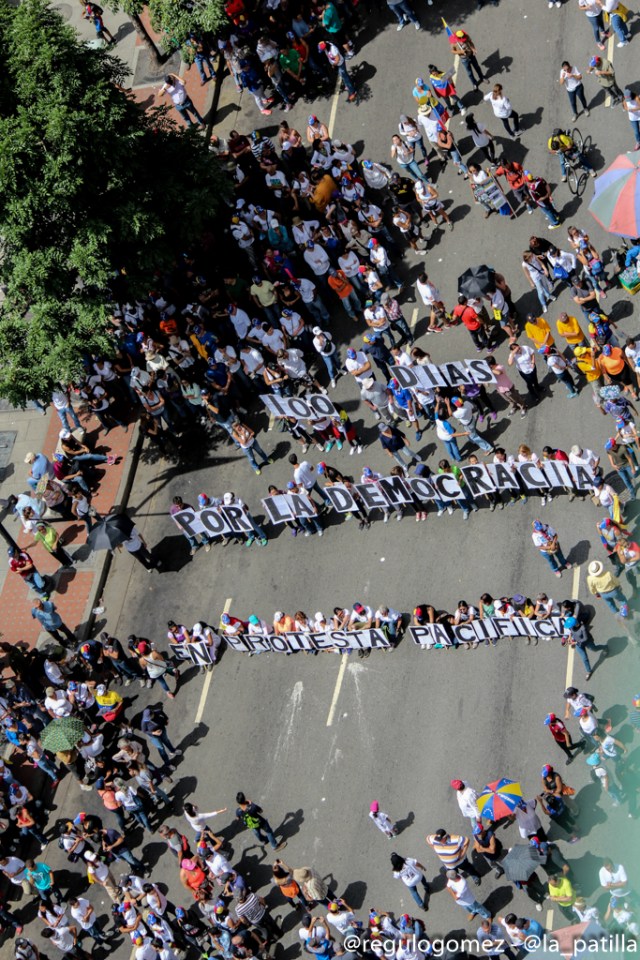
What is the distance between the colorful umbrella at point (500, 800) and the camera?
2792cm

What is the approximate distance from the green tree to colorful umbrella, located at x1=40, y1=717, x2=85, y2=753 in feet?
25.7

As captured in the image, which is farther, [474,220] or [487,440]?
[474,220]

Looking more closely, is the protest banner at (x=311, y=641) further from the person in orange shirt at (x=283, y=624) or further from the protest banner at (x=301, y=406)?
the protest banner at (x=301, y=406)

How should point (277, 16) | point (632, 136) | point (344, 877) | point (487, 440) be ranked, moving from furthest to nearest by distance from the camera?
1. point (277, 16)
2. point (632, 136)
3. point (487, 440)
4. point (344, 877)

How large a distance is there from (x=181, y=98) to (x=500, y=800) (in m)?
24.2

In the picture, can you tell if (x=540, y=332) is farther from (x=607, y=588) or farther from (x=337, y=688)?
(x=337, y=688)

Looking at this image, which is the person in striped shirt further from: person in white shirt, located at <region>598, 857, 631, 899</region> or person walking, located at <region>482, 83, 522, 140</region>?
person walking, located at <region>482, 83, 522, 140</region>

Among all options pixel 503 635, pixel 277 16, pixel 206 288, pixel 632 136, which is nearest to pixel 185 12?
pixel 277 16

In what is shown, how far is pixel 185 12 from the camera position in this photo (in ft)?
133

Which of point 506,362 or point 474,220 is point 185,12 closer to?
point 474,220

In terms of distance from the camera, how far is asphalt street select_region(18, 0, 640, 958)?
98.4ft

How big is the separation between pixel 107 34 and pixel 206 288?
48.9 ft

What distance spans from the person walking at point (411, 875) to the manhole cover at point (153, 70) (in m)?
27.4

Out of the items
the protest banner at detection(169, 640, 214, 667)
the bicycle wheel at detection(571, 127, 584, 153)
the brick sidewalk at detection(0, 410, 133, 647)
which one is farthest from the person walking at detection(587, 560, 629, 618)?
the brick sidewalk at detection(0, 410, 133, 647)
